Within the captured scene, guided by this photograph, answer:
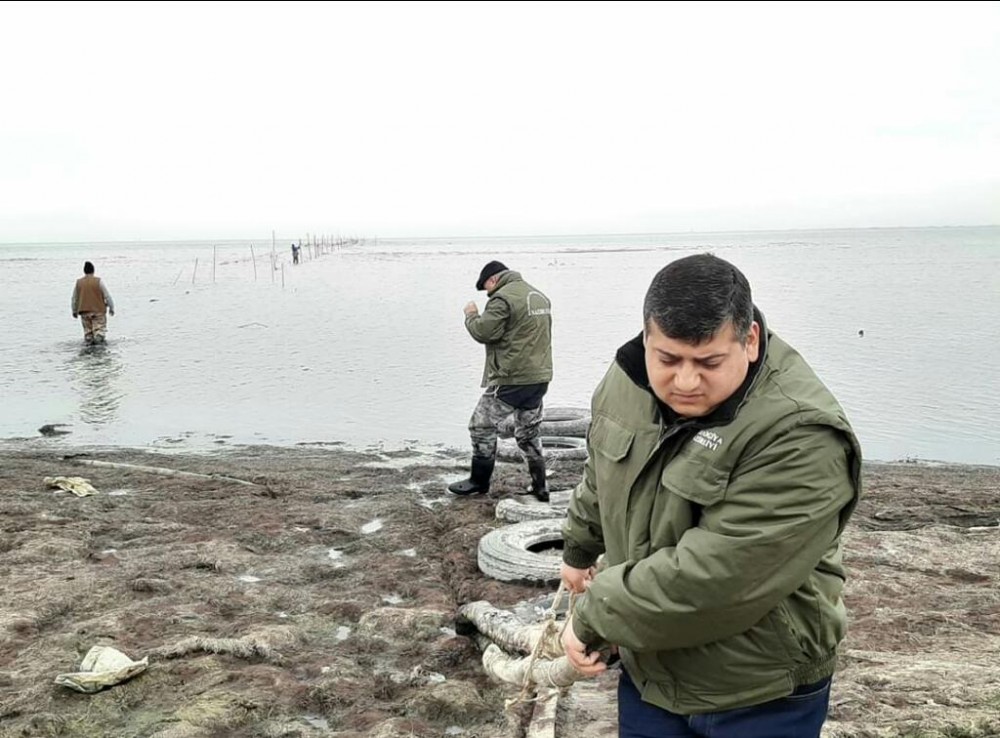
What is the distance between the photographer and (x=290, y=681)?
468 cm

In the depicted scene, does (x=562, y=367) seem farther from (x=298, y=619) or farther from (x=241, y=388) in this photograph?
(x=298, y=619)

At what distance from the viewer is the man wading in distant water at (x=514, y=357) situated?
809 centimetres

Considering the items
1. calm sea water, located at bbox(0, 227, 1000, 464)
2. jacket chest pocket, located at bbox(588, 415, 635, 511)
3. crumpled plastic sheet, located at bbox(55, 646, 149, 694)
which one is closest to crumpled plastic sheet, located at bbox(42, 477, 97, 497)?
calm sea water, located at bbox(0, 227, 1000, 464)

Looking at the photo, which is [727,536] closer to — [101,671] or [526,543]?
[101,671]

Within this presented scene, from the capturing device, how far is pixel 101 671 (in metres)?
4.59

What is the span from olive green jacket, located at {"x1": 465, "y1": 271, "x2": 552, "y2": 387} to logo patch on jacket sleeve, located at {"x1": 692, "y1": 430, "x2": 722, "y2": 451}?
5857mm

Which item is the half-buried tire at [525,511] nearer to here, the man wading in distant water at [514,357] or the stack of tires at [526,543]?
the stack of tires at [526,543]

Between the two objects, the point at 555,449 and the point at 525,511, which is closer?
the point at 525,511

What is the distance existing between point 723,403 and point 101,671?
3.83 metres

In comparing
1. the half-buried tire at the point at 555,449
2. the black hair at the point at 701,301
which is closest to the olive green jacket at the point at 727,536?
the black hair at the point at 701,301

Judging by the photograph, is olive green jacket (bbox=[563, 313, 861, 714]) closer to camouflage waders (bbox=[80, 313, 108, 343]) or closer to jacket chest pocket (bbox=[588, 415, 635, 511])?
jacket chest pocket (bbox=[588, 415, 635, 511])

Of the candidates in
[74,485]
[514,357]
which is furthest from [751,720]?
[74,485]

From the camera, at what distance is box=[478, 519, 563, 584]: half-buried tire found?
6.19m

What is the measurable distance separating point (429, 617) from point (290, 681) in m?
1.12
